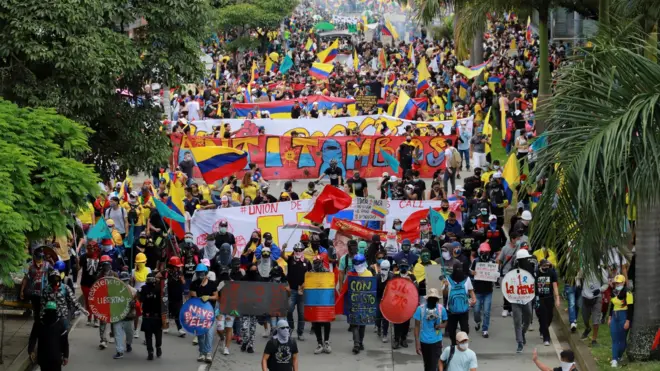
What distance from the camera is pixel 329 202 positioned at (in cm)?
2034

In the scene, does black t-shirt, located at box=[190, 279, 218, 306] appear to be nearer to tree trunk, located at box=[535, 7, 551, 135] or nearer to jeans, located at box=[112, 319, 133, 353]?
jeans, located at box=[112, 319, 133, 353]

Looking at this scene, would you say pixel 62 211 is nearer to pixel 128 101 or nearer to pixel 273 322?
pixel 273 322

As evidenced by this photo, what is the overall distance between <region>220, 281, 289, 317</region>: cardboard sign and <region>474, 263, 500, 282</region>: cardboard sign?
110 inches

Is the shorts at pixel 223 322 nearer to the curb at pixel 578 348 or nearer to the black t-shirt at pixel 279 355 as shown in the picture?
the black t-shirt at pixel 279 355

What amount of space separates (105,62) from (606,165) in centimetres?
829

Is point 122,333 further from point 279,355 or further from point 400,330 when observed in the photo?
point 400,330

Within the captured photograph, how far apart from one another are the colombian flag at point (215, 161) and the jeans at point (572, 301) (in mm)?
8744

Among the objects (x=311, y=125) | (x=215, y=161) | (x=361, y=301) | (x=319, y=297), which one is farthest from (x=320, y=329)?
(x=311, y=125)

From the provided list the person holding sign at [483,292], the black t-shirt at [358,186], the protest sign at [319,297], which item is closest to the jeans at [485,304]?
the person holding sign at [483,292]

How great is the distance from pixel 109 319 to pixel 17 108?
122 inches

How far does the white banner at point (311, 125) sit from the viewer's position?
32.3 metres

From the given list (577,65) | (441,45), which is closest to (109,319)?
(577,65)

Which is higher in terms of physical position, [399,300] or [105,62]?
[105,62]

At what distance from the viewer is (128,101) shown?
19.9 metres
